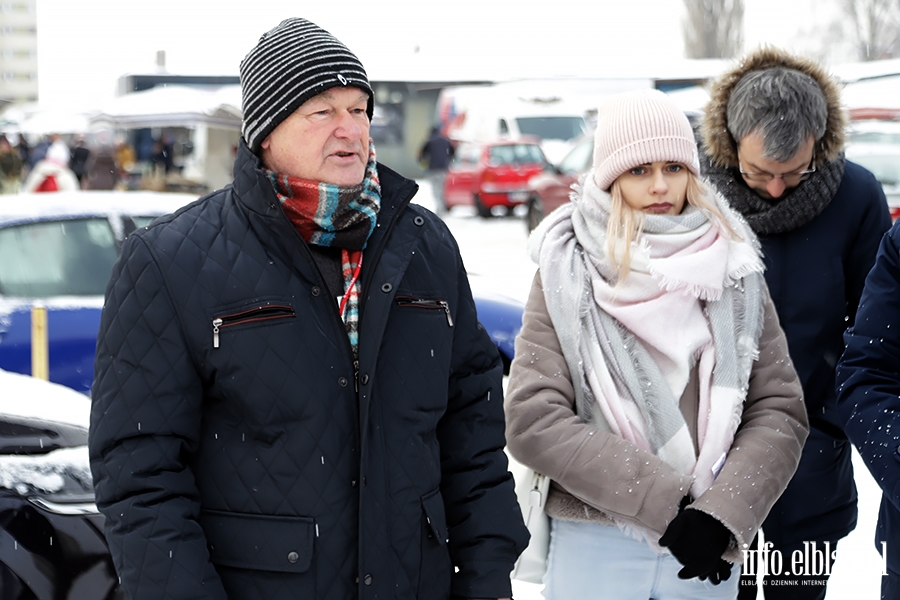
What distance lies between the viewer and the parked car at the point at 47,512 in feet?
9.38

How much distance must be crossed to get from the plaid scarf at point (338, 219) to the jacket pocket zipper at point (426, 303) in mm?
86

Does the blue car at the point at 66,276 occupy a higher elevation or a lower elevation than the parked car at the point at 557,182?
higher

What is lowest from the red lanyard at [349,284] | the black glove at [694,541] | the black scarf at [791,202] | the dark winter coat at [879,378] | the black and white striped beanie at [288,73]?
the black glove at [694,541]

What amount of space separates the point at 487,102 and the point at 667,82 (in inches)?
288

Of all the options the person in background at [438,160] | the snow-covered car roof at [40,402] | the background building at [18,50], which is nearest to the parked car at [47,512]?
the snow-covered car roof at [40,402]

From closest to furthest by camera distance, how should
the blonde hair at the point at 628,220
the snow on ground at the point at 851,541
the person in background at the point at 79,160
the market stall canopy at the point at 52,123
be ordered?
the blonde hair at the point at 628,220 → the snow on ground at the point at 851,541 → the person in background at the point at 79,160 → the market stall canopy at the point at 52,123

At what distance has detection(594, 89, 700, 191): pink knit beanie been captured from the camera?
2.50m

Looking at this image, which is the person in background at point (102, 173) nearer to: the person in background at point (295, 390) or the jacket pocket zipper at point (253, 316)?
the person in background at point (295, 390)

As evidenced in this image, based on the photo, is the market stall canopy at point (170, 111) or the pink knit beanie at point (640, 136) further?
the market stall canopy at point (170, 111)

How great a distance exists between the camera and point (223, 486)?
1.90m

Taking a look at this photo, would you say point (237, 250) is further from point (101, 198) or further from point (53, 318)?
point (101, 198)

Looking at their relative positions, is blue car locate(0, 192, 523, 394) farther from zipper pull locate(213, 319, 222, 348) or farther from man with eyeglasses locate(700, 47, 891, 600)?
zipper pull locate(213, 319, 222, 348)

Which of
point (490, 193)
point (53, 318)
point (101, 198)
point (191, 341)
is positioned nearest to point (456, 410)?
point (191, 341)

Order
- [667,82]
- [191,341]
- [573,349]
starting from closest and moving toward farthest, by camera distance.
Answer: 1. [191,341]
2. [573,349]
3. [667,82]
